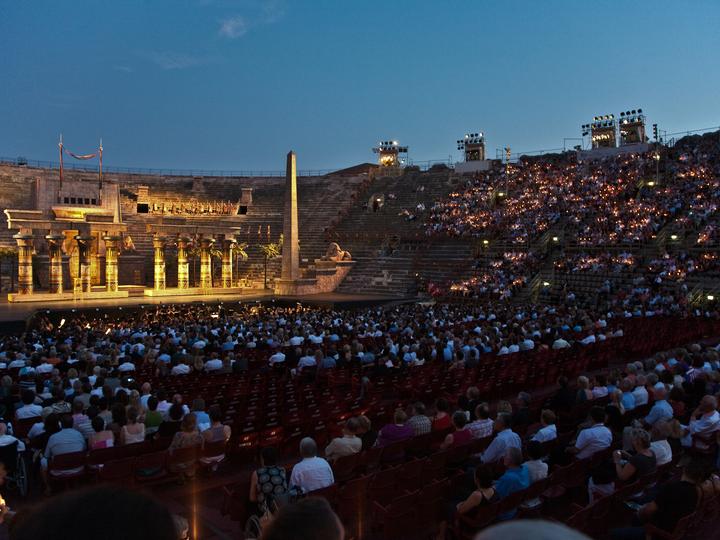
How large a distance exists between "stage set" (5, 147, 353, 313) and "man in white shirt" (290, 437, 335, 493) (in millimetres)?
31705

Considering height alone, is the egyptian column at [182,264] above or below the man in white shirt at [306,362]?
above

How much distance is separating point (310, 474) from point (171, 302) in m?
33.8

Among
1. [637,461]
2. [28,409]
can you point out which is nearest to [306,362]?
[28,409]

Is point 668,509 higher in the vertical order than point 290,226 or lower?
lower

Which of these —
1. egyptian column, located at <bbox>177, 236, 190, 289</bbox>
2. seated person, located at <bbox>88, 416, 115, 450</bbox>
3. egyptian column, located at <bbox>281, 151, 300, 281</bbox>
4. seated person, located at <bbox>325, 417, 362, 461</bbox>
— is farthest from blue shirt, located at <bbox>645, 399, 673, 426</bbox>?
egyptian column, located at <bbox>177, 236, 190, 289</bbox>

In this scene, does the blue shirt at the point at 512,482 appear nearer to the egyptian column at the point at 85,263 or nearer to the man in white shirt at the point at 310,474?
the man in white shirt at the point at 310,474

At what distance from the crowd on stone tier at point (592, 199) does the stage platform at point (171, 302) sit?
43.6ft

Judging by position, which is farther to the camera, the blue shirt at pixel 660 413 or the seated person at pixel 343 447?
the blue shirt at pixel 660 413

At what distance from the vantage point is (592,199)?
48375mm

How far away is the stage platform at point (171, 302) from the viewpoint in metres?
32.5

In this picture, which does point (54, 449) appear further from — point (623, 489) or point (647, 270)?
Answer: point (647, 270)

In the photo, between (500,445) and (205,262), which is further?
(205,262)

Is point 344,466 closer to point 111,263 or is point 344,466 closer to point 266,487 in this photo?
point 266,487

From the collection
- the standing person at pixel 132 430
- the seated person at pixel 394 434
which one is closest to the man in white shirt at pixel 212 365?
the standing person at pixel 132 430
